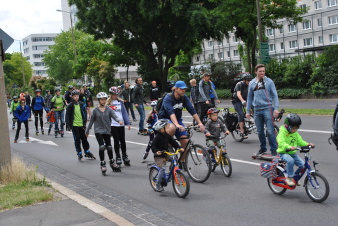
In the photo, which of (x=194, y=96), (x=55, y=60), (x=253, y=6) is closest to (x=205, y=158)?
(x=194, y=96)

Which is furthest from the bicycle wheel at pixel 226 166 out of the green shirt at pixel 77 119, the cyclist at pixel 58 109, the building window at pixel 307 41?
the building window at pixel 307 41

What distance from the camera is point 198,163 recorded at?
8023 millimetres

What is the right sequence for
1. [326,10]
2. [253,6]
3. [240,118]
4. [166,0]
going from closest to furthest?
1. [240,118]
2. [253,6]
3. [166,0]
4. [326,10]

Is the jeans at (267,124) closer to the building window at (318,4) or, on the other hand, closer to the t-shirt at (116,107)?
the t-shirt at (116,107)

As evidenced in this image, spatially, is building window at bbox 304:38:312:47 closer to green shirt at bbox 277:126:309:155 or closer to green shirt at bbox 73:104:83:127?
green shirt at bbox 73:104:83:127

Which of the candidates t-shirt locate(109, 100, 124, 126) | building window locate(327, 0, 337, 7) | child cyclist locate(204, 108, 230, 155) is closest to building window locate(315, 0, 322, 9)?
building window locate(327, 0, 337, 7)

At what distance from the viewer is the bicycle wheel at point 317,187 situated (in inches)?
243

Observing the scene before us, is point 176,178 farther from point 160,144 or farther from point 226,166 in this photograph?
point 226,166

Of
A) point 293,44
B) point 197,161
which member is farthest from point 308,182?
point 293,44

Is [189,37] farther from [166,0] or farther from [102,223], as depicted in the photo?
[102,223]

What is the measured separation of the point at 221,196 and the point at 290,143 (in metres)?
1.32

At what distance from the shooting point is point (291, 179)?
21.7ft

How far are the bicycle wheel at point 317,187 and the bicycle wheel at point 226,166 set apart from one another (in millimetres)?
2062

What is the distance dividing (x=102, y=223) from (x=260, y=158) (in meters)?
5.16
